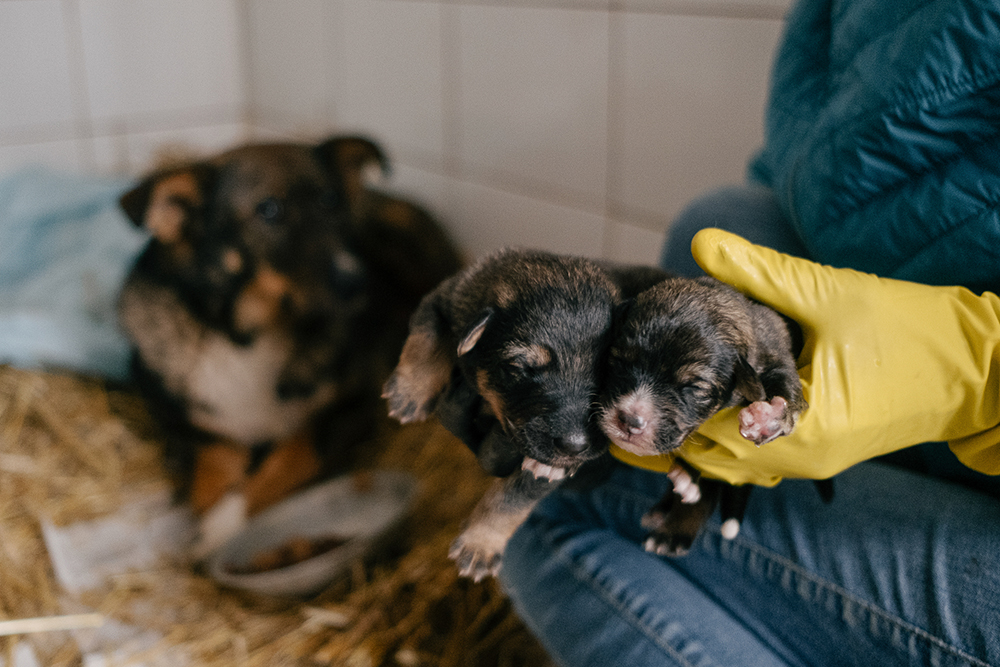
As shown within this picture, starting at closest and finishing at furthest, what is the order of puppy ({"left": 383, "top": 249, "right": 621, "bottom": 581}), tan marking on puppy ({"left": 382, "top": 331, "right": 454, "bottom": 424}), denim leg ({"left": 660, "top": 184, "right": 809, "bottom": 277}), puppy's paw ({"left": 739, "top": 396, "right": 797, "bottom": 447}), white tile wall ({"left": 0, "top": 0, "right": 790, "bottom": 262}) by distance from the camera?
puppy's paw ({"left": 739, "top": 396, "right": 797, "bottom": 447}), puppy ({"left": 383, "top": 249, "right": 621, "bottom": 581}), tan marking on puppy ({"left": 382, "top": 331, "right": 454, "bottom": 424}), denim leg ({"left": 660, "top": 184, "right": 809, "bottom": 277}), white tile wall ({"left": 0, "top": 0, "right": 790, "bottom": 262})

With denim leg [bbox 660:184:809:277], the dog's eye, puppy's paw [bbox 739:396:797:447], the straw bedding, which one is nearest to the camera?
puppy's paw [bbox 739:396:797:447]

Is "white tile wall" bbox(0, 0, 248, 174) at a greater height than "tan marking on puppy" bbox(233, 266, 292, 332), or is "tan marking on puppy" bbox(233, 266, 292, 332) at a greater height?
"white tile wall" bbox(0, 0, 248, 174)

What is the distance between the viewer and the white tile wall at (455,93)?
2.16 m

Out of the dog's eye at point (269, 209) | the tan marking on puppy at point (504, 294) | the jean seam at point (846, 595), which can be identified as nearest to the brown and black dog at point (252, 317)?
the dog's eye at point (269, 209)

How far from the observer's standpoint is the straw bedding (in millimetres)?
1876

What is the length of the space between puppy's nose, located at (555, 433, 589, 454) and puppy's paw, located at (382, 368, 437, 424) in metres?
0.34

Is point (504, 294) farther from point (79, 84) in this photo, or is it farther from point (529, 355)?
point (79, 84)

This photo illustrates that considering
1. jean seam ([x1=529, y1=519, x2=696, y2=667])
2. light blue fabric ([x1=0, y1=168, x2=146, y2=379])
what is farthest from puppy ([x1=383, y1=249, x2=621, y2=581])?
light blue fabric ([x1=0, y1=168, x2=146, y2=379])

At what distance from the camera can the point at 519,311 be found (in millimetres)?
1085

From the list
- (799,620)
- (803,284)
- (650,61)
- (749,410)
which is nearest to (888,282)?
(803,284)

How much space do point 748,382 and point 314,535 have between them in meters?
1.72

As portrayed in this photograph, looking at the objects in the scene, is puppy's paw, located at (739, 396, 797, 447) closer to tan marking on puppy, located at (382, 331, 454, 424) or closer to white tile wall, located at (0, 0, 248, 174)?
tan marking on puppy, located at (382, 331, 454, 424)

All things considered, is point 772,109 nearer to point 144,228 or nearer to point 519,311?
point 519,311

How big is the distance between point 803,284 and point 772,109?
614 millimetres
